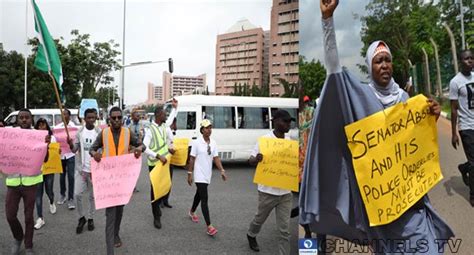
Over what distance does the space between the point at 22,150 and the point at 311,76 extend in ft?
11.2

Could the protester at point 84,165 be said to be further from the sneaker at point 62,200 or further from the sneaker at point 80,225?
the sneaker at point 62,200

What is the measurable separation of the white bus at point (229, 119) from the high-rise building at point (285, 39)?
871cm

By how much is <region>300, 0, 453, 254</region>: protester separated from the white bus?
32.5ft

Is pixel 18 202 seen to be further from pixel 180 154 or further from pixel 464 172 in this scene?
pixel 464 172

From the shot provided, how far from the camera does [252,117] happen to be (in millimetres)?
12742

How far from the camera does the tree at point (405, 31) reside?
7.51 ft

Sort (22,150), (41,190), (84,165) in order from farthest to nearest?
(41,190) < (84,165) < (22,150)

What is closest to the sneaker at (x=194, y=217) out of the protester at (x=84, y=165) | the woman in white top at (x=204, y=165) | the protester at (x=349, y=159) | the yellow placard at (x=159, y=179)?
the woman in white top at (x=204, y=165)

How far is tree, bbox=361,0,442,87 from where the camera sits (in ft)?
7.51

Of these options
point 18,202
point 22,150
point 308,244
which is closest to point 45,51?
point 22,150

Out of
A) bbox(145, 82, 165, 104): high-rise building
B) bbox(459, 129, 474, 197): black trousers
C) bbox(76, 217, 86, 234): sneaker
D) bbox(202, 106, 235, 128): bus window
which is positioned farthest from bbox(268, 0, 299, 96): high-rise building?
bbox(145, 82, 165, 104): high-rise building

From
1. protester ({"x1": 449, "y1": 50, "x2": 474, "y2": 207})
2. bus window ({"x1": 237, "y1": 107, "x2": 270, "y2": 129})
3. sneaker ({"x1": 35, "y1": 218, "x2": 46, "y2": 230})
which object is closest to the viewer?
protester ({"x1": 449, "y1": 50, "x2": 474, "y2": 207})

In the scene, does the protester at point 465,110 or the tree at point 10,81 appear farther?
the tree at point 10,81

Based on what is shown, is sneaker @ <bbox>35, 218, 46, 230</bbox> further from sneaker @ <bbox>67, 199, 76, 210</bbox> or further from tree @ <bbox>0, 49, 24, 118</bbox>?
tree @ <bbox>0, 49, 24, 118</bbox>
